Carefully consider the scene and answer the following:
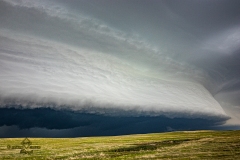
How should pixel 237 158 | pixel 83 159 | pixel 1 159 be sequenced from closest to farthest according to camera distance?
pixel 237 158 < pixel 83 159 < pixel 1 159

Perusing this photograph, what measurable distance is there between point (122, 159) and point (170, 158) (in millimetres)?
7583

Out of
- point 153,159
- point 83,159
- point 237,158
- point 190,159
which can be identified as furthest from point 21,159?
point 237,158

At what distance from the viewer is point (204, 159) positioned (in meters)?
32.4

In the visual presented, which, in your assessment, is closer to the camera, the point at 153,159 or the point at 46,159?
the point at 153,159

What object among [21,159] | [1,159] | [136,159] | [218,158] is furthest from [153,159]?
[1,159]

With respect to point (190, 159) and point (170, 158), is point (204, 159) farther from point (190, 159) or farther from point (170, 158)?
point (170, 158)

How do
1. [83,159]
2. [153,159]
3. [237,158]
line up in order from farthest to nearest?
1. [83,159]
2. [153,159]
3. [237,158]

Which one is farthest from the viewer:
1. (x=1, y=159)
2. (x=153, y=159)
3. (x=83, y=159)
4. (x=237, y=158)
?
(x=1, y=159)

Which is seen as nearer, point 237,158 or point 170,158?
point 237,158

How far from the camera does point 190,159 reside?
1297 inches

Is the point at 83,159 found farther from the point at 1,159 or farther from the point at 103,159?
the point at 1,159

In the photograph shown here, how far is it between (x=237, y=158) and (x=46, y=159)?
30.3 metres

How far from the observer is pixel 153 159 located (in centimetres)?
3456

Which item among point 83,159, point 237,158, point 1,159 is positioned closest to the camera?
point 237,158
